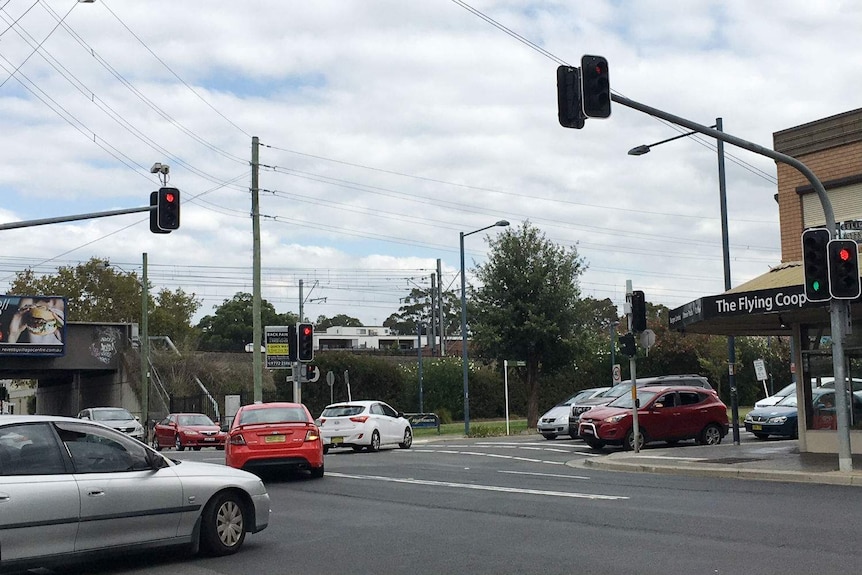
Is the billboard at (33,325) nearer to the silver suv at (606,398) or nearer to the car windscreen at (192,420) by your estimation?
the car windscreen at (192,420)

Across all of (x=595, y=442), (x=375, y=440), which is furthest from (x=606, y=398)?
(x=375, y=440)

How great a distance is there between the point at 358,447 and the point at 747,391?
33.7 metres

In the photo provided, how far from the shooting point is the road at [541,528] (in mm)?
9508

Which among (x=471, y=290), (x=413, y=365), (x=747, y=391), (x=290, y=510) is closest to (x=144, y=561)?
(x=290, y=510)

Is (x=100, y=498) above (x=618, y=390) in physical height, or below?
below

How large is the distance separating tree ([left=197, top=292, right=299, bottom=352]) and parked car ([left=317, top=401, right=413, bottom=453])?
215 feet

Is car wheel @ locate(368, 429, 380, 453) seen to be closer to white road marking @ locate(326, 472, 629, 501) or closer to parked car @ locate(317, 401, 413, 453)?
parked car @ locate(317, 401, 413, 453)

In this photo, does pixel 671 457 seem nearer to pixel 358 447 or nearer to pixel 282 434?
pixel 282 434

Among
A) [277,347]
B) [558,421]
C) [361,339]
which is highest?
[361,339]

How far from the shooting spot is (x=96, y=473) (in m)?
9.19

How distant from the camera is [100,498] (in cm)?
905

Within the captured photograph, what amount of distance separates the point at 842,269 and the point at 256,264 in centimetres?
2029

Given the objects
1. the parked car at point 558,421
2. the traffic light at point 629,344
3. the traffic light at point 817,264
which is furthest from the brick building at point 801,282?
the parked car at point 558,421

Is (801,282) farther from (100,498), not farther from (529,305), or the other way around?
(529,305)
